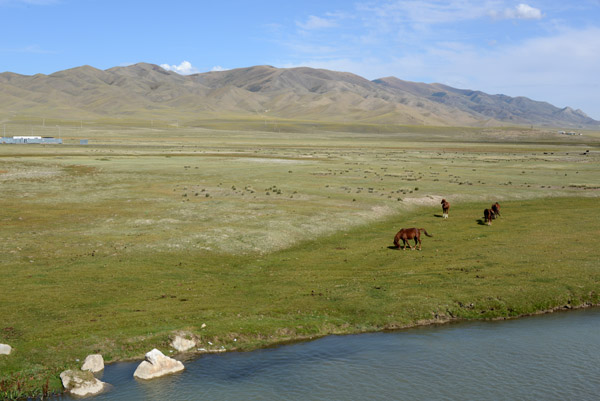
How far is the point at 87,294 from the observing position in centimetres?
2583

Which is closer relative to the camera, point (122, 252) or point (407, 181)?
point (122, 252)

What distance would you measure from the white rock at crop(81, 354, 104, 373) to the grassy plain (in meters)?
0.55

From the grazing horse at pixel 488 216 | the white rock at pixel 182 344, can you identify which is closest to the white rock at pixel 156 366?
the white rock at pixel 182 344

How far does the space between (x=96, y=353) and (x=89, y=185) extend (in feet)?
164

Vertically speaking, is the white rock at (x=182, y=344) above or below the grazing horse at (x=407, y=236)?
below

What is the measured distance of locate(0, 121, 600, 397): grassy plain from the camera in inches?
877

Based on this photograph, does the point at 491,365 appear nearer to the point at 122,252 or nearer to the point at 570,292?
the point at 570,292

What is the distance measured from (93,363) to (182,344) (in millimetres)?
3412

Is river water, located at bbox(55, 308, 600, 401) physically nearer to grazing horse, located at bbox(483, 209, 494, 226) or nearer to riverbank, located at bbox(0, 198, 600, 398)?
riverbank, located at bbox(0, 198, 600, 398)

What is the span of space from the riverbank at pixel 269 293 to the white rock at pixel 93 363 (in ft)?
1.83

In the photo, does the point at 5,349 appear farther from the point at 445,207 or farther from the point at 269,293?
the point at 445,207

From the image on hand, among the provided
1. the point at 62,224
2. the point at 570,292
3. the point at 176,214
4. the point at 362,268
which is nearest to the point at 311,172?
the point at 176,214

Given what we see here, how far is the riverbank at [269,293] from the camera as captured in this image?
21062 mm

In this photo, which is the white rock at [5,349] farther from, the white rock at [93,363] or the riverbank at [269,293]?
the white rock at [93,363]
